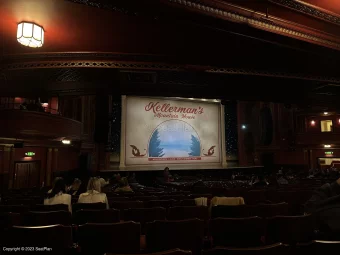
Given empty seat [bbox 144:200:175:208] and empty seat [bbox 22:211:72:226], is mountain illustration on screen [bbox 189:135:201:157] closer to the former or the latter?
empty seat [bbox 144:200:175:208]

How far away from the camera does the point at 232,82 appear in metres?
5.05

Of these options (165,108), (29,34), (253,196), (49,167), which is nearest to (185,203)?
(253,196)

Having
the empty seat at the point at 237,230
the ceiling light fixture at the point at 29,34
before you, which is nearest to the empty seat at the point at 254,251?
the empty seat at the point at 237,230

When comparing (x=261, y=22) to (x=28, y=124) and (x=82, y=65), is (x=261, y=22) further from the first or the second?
(x=28, y=124)

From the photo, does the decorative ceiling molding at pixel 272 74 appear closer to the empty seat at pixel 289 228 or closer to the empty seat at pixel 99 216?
the empty seat at pixel 289 228

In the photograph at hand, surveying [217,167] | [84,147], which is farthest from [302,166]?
[84,147]

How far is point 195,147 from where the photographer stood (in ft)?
50.3

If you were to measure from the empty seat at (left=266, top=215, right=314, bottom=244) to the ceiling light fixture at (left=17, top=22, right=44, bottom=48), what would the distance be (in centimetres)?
375

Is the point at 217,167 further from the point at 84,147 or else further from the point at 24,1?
the point at 24,1

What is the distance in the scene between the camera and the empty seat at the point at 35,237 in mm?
2277

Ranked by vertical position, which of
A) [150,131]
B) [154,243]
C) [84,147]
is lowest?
[154,243]

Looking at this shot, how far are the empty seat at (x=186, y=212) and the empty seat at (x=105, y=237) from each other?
3.44 ft

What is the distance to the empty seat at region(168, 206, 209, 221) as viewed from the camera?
3.37 m

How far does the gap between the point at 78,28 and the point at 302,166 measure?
1850 cm
